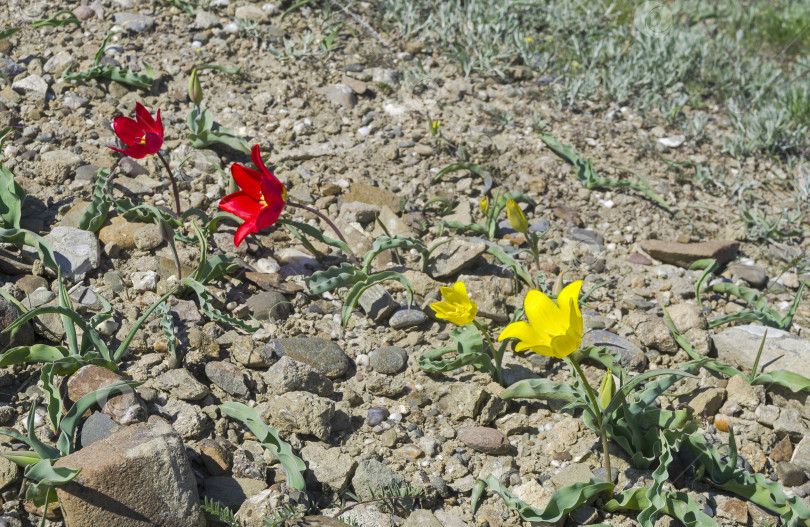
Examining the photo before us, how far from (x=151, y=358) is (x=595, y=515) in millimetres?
1686

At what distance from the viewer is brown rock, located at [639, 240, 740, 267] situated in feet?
11.7

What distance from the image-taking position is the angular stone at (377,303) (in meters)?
3.00

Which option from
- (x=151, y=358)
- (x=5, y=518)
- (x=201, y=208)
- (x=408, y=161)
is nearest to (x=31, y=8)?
(x=201, y=208)

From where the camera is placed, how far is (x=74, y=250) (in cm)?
291

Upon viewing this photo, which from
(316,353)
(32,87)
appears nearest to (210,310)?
(316,353)

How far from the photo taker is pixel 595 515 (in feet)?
7.68

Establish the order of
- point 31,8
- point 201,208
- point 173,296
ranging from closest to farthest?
point 173,296 → point 201,208 → point 31,8

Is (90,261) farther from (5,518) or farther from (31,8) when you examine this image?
(31,8)

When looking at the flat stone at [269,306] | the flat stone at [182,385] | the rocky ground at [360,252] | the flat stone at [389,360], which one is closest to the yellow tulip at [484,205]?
the rocky ground at [360,252]

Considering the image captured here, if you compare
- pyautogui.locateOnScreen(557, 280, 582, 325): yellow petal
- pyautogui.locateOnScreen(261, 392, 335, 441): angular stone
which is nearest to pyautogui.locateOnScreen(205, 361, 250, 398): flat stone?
pyautogui.locateOnScreen(261, 392, 335, 441): angular stone

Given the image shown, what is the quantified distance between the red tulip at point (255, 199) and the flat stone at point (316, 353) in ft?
1.44

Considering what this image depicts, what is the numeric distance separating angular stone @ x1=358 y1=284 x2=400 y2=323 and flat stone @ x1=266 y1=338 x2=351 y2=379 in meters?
0.27

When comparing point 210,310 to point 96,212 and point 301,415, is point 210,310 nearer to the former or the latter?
point 301,415

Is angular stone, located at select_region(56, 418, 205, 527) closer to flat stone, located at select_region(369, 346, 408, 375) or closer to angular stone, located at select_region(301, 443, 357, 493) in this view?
angular stone, located at select_region(301, 443, 357, 493)
